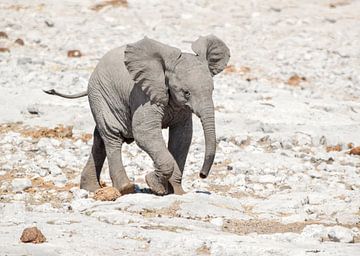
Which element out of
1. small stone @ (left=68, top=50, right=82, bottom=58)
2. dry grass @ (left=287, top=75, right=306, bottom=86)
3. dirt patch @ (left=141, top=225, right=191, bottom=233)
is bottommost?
small stone @ (left=68, top=50, right=82, bottom=58)

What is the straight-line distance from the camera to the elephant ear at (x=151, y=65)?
9.76 meters

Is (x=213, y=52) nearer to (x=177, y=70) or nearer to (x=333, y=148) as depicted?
(x=177, y=70)

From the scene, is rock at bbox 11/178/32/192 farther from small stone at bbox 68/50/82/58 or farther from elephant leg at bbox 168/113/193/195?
small stone at bbox 68/50/82/58

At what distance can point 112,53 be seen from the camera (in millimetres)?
10688

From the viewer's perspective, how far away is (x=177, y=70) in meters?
9.64

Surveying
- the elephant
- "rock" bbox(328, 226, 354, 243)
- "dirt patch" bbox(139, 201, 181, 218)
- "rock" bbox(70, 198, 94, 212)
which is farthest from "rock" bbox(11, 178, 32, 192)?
"rock" bbox(328, 226, 354, 243)

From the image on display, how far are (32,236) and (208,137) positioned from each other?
7.82 feet

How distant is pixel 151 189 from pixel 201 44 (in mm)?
1664

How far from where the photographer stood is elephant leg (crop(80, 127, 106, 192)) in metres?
11.1

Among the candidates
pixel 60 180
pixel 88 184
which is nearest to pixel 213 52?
pixel 88 184

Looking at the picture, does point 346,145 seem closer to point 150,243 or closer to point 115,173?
point 115,173

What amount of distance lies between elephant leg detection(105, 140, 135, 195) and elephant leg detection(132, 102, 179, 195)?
54cm

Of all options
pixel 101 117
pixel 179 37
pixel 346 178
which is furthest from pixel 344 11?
pixel 101 117

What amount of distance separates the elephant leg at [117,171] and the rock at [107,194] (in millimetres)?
385
